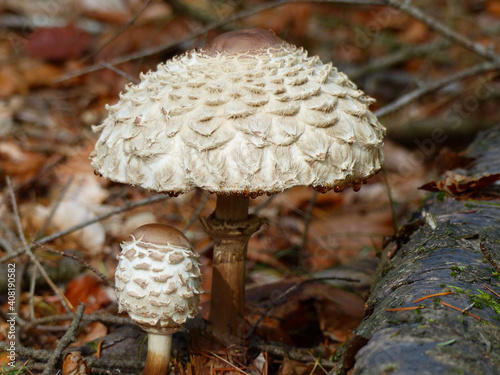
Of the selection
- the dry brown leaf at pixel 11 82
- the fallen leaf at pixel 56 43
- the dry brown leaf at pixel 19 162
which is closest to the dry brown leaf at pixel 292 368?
the dry brown leaf at pixel 19 162

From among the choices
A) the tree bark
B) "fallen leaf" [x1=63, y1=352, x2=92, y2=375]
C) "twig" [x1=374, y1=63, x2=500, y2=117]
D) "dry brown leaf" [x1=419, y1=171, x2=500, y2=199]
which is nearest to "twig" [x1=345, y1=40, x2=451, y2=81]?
"twig" [x1=374, y1=63, x2=500, y2=117]

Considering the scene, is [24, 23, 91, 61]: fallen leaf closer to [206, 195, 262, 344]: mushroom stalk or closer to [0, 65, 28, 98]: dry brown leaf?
[0, 65, 28, 98]: dry brown leaf

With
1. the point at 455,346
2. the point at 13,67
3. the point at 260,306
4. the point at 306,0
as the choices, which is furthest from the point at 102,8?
the point at 455,346

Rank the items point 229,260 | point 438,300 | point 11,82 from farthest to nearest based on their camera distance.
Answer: point 11,82, point 229,260, point 438,300

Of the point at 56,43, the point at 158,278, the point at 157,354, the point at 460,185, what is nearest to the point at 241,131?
the point at 158,278

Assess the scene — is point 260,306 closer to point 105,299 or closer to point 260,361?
point 260,361

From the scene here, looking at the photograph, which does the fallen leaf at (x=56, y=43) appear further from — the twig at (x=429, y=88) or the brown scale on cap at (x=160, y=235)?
the brown scale on cap at (x=160, y=235)

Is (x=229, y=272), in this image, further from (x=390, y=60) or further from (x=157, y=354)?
(x=390, y=60)
